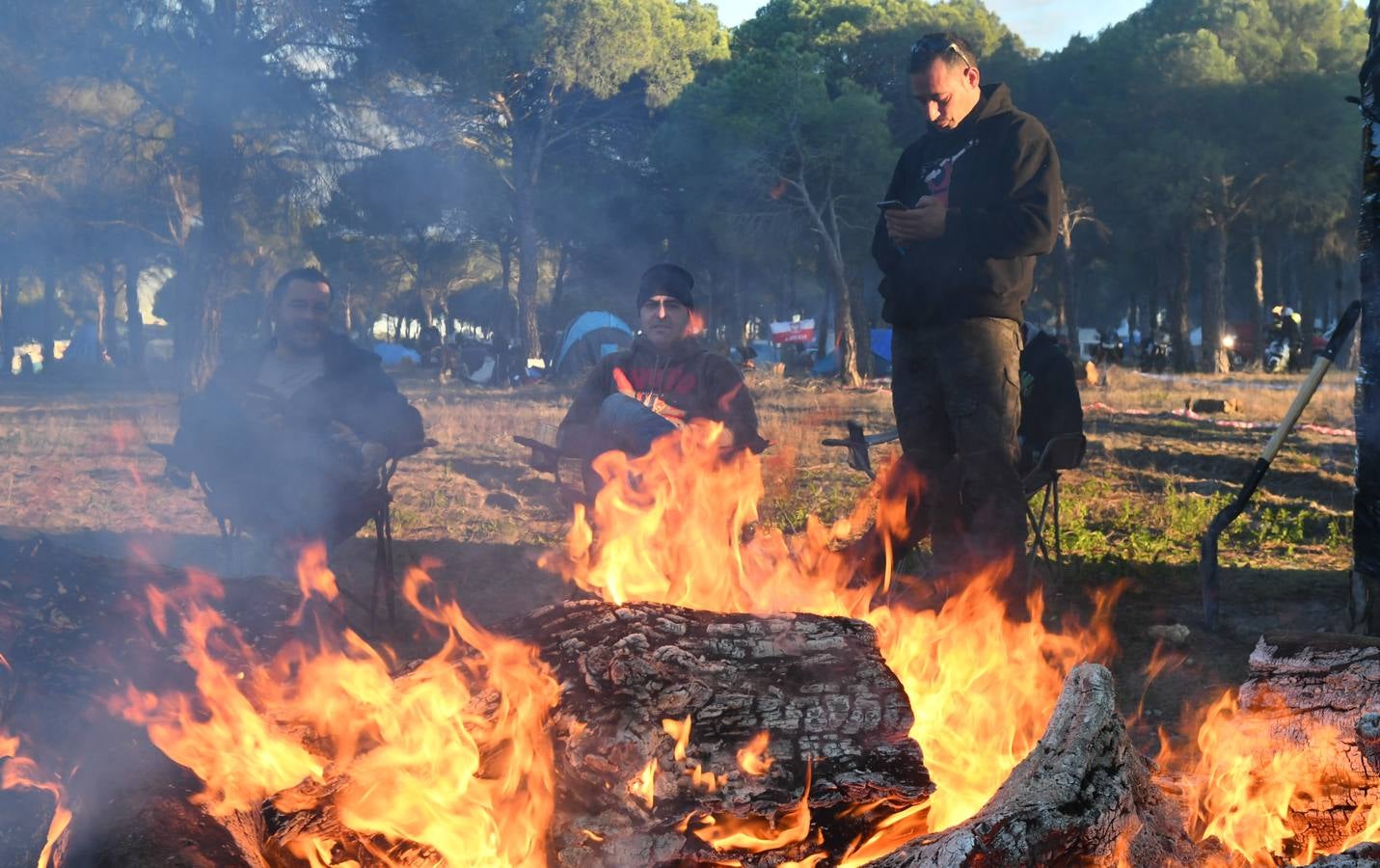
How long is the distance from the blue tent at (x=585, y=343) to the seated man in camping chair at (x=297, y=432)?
21.9 metres

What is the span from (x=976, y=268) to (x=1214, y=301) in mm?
25344

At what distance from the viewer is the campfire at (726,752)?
2145mm

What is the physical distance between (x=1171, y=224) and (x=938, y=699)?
1089 inches

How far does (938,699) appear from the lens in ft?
9.25

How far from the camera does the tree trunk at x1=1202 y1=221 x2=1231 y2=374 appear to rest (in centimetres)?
2581

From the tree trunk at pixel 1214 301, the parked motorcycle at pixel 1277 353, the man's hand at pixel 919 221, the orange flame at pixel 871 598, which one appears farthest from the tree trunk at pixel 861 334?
the man's hand at pixel 919 221

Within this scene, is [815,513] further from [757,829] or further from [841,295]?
[841,295]

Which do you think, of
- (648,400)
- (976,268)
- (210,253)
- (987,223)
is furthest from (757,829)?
(210,253)

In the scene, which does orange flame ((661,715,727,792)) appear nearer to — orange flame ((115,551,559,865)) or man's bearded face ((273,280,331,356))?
orange flame ((115,551,559,865))

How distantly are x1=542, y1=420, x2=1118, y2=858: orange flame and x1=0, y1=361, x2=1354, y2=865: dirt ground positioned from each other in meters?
0.48

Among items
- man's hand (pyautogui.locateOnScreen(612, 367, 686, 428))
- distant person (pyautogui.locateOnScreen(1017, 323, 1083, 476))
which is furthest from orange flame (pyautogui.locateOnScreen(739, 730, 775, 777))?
distant person (pyautogui.locateOnScreen(1017, 323, 1083, 476))

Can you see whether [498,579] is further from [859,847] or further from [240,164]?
[240,164]

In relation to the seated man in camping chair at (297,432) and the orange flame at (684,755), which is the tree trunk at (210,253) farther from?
the orange flame at (684,755)

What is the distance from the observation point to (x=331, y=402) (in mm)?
5289
